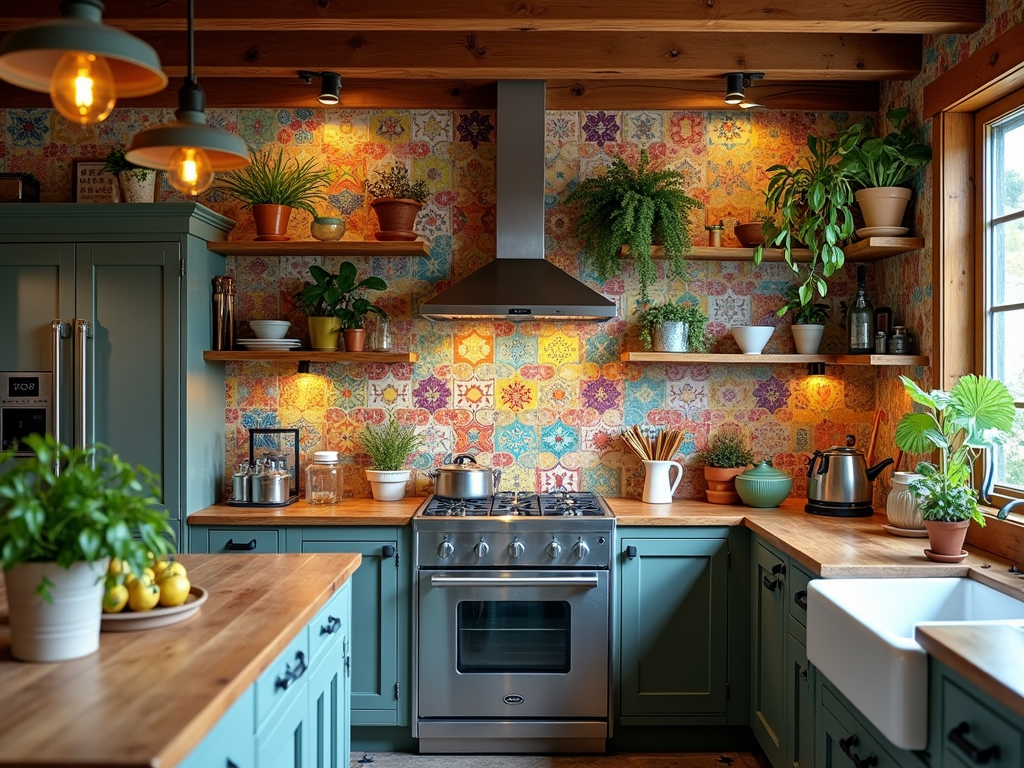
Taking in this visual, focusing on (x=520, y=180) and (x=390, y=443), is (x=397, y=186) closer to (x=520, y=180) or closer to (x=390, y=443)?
(x=520, y=180)

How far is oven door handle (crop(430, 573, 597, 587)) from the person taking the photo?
11.2 feet

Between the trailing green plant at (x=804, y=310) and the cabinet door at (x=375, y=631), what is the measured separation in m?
2.07

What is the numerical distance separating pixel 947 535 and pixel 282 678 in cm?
199

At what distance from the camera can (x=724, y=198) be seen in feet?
13.3

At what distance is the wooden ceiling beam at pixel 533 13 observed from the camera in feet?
9.91

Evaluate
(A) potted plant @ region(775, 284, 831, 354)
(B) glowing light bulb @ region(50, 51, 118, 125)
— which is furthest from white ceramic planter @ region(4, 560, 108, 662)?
(A) potted plant @ region(775, 284, 831, 354)

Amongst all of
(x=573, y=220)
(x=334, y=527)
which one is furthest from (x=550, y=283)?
(x=334, y=527)

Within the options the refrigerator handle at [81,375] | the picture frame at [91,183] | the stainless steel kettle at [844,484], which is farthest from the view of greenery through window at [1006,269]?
the picture frame at [91,183]

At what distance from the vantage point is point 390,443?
391 cm

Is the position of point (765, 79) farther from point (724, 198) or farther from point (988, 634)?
point (988, 634)

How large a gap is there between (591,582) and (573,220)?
1682 millimetres

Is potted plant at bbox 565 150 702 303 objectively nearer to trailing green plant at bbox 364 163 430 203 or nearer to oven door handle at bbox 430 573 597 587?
trailing green plant at bbox 364 163 430 203

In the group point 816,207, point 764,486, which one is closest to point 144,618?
point 764,486

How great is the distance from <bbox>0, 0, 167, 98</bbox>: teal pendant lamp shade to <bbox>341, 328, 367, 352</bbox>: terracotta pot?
6.94 feet
